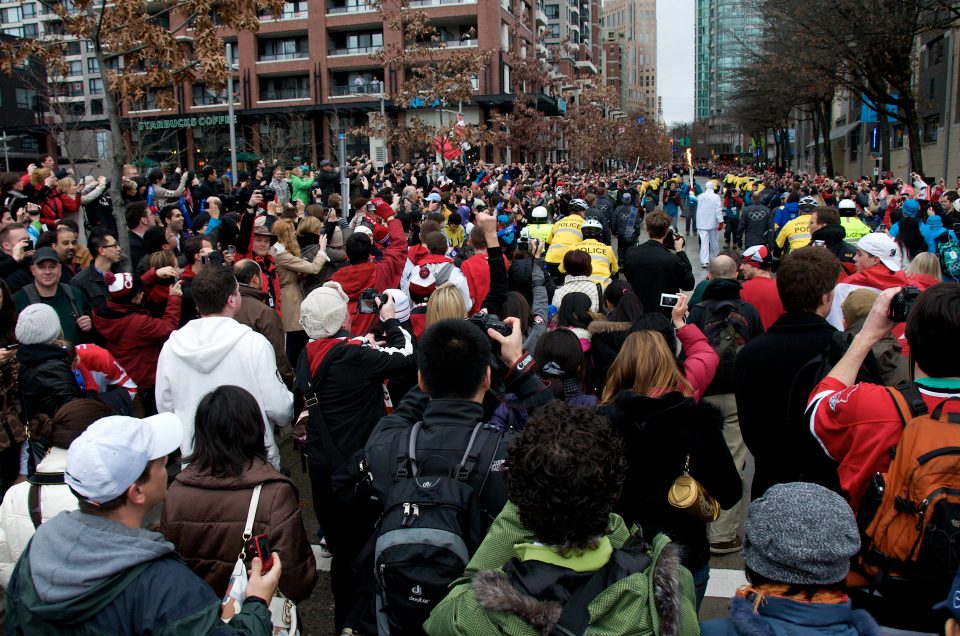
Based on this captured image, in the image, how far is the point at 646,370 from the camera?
11.4 feet

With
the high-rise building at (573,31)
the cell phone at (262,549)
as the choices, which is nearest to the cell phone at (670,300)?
the cell phone at (262,549)

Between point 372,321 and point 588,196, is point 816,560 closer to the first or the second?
point 372,321

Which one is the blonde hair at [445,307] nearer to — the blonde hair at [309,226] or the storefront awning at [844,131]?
the blonde hair at [309,226]

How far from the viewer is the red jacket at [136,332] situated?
5.58 m

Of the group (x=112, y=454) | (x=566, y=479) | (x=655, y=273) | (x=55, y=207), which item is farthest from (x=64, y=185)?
(x=566, y=479)

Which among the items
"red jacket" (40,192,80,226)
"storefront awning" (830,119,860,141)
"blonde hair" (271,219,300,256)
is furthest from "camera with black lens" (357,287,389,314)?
"storefront awning" (830,119,860,141)

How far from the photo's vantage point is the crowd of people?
6.68 ft

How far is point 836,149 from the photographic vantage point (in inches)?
2758

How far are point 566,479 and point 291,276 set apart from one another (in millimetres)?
5738

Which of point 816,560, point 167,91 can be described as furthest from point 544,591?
point 167,91

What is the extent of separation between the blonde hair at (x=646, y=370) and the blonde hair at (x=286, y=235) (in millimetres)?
4659

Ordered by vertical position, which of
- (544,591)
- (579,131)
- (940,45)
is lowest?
(544,591)

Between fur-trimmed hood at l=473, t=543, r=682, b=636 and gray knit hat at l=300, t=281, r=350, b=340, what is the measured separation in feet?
7.65

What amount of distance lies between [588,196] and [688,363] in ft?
36.2
